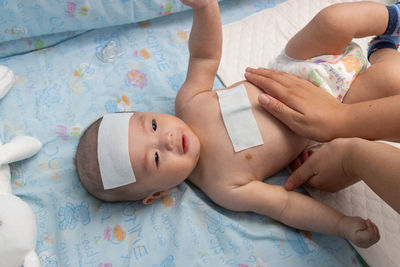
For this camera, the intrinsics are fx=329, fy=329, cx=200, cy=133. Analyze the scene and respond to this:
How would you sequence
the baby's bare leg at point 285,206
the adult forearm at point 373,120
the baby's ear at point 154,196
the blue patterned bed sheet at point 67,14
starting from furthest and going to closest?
1. the blue patterned bed sheet at point 67,14
2. the baby's ear at point 154,196
3. the baby's bare leg at point 285,206
4. the adult forearm at point 373,120

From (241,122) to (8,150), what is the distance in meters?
0.90

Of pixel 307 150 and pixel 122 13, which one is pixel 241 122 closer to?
pixel 307 150

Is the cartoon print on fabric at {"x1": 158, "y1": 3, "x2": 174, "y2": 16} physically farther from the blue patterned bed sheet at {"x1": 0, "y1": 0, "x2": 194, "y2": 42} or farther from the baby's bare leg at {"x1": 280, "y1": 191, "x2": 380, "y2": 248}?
the baby's bare leg at {"x1": 280, "y1": 191, "x2": 380, "y2": 248}

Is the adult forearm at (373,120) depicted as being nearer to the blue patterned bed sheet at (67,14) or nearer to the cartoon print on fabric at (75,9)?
the blue patterned bed sheet at (67,14)

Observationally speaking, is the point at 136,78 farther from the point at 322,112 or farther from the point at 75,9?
the point at 322,112

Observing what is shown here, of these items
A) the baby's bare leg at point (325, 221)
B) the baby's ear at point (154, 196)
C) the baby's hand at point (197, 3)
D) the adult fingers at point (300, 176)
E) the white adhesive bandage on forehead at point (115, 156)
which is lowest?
the baby's ear at point (154, 196)

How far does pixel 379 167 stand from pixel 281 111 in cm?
39

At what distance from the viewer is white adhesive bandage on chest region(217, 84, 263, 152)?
1212 millimetres

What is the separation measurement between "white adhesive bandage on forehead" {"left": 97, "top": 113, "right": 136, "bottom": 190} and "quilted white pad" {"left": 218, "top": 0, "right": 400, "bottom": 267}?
0.64 m

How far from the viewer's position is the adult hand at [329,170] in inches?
40.4

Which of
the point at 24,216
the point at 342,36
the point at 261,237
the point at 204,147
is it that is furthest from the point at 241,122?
the point at 24,216

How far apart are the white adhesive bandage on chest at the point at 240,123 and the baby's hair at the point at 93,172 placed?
0.40m

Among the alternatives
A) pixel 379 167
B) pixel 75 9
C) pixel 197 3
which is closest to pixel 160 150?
pixel 197 3

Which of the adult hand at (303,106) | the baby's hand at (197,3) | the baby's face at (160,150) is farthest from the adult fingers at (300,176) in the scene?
the baby's hand at (197,3)
